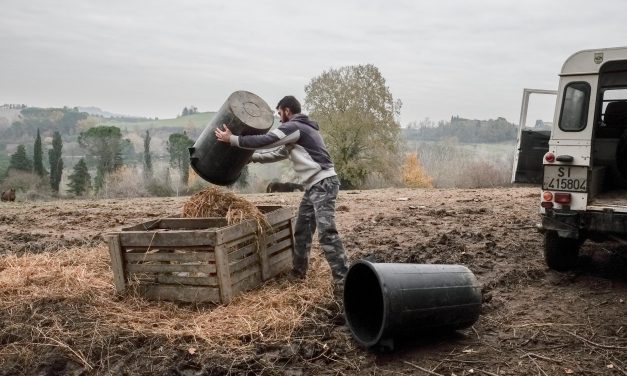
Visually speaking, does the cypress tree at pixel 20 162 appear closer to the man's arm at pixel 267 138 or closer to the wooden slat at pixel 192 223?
the wooden slat at pixel 192 223

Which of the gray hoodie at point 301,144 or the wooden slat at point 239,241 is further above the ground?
the gray hoodie at point 301,144

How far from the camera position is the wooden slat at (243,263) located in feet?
15.5

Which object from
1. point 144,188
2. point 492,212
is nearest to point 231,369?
point 492,212

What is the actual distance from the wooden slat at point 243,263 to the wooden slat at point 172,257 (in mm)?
251

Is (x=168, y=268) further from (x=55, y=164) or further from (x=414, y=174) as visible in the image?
(x=414, y=174)

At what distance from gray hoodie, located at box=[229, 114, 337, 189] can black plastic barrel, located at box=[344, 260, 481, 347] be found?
125 centimetres

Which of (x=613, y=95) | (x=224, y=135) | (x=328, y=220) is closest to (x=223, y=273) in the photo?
(x=328, y=220)

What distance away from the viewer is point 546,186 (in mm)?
5555

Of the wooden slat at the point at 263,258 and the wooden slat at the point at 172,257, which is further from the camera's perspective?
the wooden slat at the point at 263,258

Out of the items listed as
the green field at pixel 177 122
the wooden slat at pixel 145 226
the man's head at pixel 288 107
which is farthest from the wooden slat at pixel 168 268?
the green field at pixel 177 122

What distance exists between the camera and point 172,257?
4688 mm

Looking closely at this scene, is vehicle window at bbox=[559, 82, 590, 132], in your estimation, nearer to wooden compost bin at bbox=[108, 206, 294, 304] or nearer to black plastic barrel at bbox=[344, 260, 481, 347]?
black plastic barrel at bbox=[344, 260, 481, 347]

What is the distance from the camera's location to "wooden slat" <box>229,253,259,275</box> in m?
4.72

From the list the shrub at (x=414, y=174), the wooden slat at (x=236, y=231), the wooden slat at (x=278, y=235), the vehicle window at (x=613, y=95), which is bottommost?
the shrub at (x=414, y=174)
